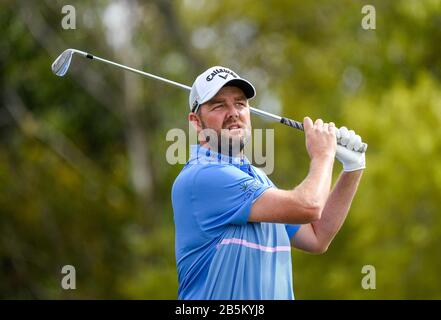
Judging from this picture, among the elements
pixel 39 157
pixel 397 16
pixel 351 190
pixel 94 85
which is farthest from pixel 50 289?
pixel 351 190

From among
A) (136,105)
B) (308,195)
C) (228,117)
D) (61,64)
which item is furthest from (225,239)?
(136,105)

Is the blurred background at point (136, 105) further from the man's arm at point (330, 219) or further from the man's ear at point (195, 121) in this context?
the man's ear at point (195, 121)

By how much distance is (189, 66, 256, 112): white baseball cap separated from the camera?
5094 mm

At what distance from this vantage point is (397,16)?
23.1m

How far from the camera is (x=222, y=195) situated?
Answer: 4.93 m

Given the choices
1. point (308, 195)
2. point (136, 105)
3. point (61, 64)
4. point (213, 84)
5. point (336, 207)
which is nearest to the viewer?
point (308, 195)

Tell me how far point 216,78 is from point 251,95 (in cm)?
21

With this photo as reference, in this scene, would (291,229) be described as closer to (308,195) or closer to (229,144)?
(229,144)

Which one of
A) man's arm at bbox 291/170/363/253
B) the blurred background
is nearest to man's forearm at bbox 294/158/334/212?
man's arm at bbox 291/170/363/253

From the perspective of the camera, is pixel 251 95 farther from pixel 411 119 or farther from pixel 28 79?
pixel 28 79

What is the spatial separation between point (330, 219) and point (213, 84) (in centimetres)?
91

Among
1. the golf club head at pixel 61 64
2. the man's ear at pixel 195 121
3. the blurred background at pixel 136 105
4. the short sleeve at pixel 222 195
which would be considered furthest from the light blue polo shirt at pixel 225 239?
the blurred background at pixel 136 105

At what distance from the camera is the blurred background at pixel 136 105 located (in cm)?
2425

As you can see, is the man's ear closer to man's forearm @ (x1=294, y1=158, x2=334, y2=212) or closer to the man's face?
the man's face
